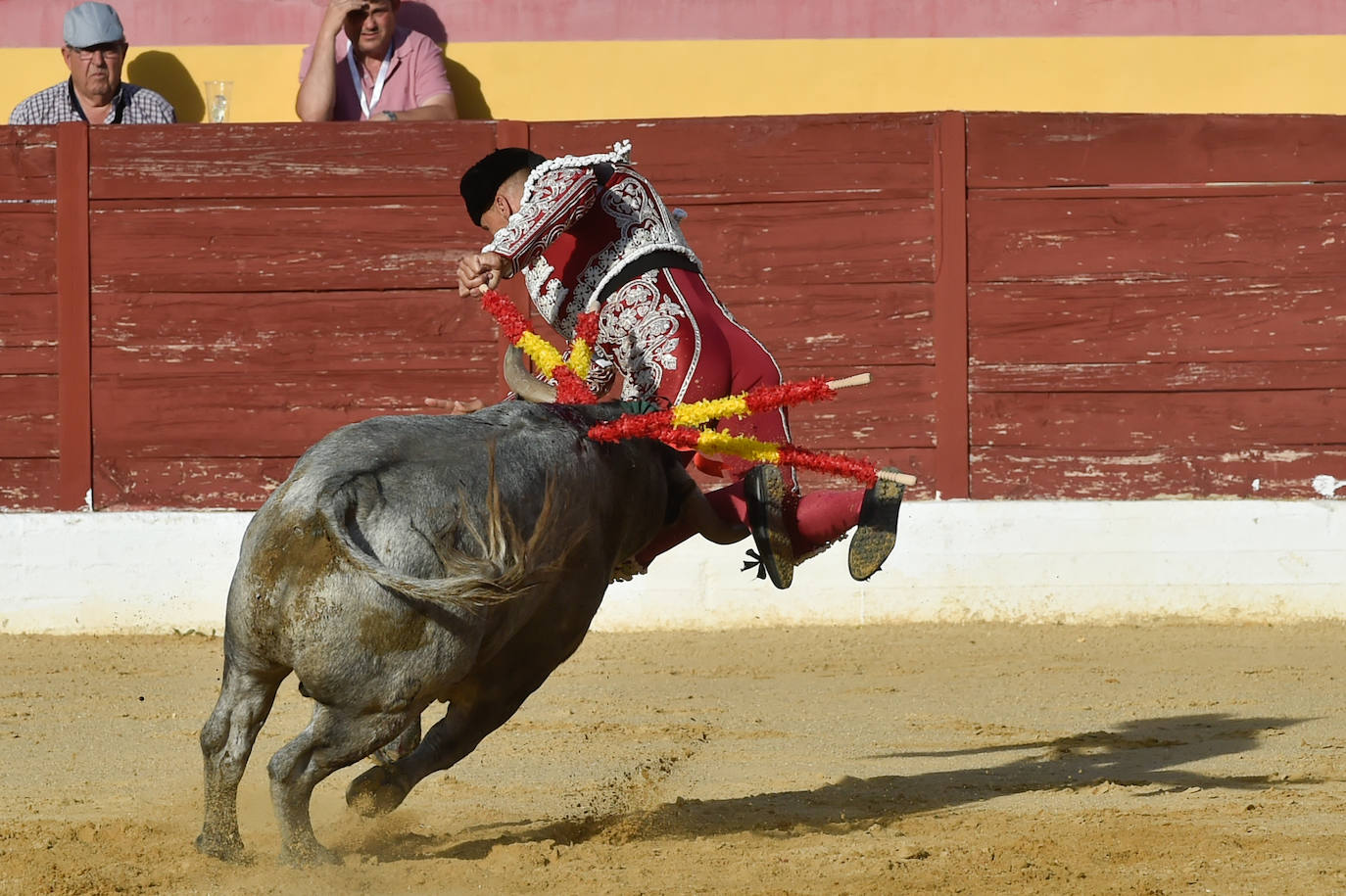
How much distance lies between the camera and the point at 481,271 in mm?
3424

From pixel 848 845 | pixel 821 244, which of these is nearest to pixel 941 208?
pixel 821 244

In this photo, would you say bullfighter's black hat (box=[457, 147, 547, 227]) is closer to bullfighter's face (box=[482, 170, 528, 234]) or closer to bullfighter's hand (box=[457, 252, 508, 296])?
bullfighter's face (box=[482, 170, 528, 234])

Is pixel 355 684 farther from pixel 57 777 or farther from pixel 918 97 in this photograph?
pixel 918 97

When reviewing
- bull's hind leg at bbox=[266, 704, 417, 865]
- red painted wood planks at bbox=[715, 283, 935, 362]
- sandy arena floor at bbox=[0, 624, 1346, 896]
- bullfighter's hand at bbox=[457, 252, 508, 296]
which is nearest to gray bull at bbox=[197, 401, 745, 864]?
bull's hind leg at bbox=[266, 704, 417, 865]

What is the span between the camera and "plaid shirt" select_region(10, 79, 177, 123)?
6.75 m

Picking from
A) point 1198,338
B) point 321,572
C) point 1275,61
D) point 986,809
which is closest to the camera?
point 321,572

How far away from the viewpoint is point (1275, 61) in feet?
23.1

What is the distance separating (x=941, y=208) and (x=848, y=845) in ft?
12.5

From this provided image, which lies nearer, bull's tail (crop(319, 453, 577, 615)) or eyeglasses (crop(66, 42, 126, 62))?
bull's tail (crop(319, 453, 577, 615))

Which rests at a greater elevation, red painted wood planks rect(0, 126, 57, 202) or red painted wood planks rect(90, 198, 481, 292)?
red painted wood planks rect(0, 126, 57, 202)

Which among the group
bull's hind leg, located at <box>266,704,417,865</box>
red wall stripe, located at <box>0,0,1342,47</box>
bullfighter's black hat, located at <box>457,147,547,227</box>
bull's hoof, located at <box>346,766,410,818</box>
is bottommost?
bull's hoof, located at <box>346,766,410,818</box>

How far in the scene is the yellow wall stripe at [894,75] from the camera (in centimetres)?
704

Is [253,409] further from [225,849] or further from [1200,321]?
[225,849]

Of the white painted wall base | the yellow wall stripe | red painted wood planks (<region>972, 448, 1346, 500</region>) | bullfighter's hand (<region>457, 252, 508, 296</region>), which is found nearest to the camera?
bullfighter's hand (<region>457, 252, 508, 296</region>)
